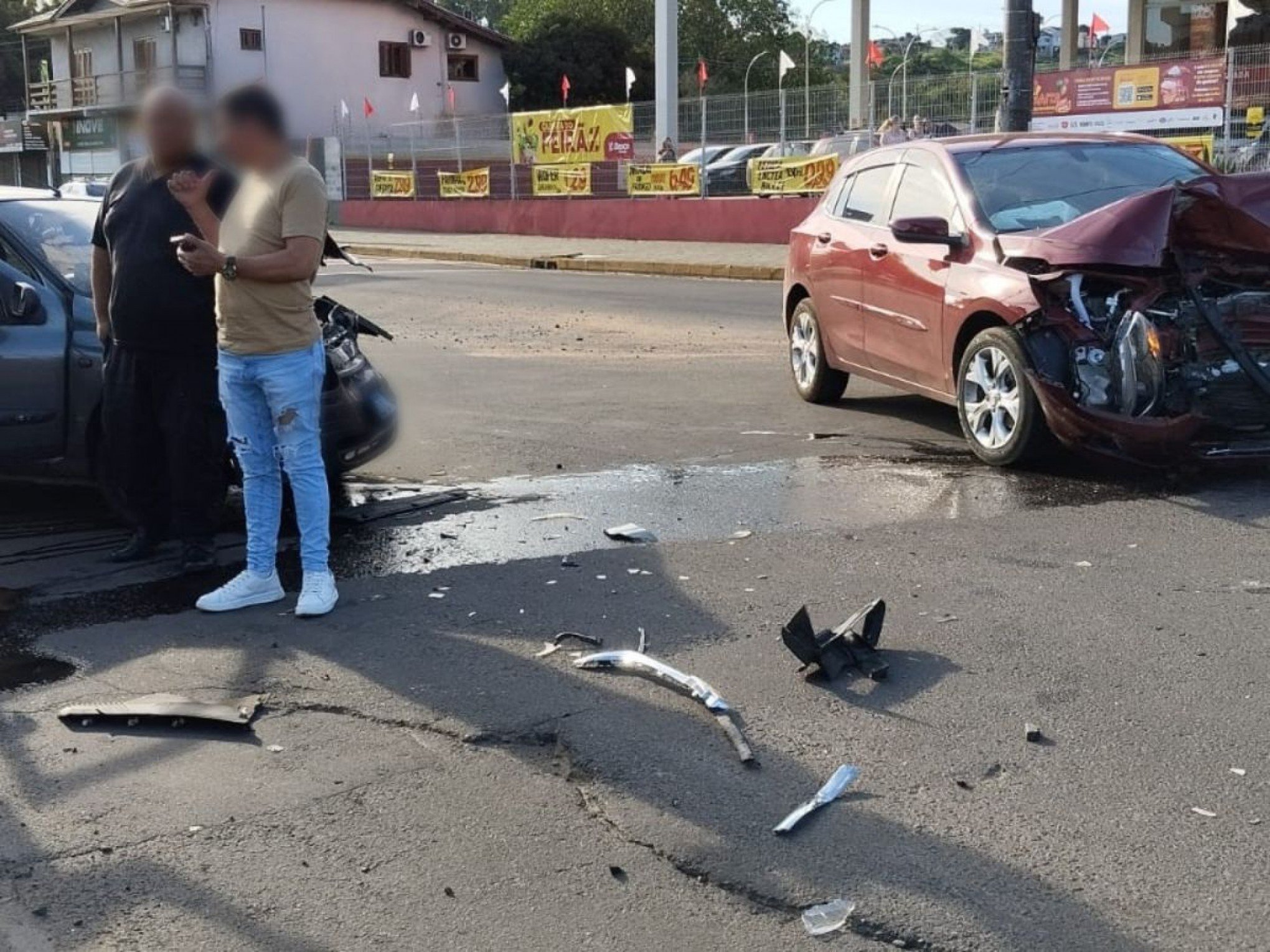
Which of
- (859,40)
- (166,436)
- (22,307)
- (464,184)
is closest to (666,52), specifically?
(464,184)

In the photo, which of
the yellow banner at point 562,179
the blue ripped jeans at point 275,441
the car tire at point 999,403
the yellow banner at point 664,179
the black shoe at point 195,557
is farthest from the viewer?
the yellow banner at point 562,179

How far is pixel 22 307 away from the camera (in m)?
6.41

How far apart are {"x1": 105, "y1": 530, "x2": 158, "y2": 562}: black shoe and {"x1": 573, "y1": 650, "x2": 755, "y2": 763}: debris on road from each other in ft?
7.81

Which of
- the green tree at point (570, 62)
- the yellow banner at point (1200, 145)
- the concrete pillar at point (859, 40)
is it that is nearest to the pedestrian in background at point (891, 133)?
the yellow banner at point (1200, 145)

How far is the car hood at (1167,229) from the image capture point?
6844 mm

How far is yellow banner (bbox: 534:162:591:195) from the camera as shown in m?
31.1

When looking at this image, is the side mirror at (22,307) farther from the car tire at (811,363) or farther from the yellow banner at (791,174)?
the yellow banner at (791,174)

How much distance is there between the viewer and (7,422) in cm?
640

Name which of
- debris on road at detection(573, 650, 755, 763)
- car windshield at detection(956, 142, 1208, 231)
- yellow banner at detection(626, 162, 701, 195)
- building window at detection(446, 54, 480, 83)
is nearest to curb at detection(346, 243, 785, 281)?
yellow banner at detection(626, 162, 701, 195)

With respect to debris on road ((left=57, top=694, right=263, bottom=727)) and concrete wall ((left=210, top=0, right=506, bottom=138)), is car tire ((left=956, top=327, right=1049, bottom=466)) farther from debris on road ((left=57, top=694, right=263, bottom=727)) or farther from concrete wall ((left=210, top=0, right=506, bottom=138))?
concrete wall ((left=210, top=0, right=506, bottom=138))

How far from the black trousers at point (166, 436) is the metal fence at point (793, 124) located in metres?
12.8

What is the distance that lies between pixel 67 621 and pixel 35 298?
71.9 inches

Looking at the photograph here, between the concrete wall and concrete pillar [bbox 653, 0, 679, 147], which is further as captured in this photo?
the concrete wall

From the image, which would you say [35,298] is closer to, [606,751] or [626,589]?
[626,589]
